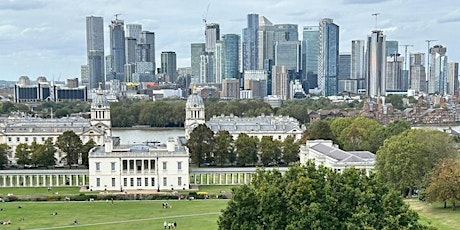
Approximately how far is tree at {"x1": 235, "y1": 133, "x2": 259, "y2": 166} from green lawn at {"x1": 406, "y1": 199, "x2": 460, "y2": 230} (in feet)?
110

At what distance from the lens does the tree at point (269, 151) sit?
92312 mm

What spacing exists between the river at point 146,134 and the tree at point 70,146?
38.3 meters

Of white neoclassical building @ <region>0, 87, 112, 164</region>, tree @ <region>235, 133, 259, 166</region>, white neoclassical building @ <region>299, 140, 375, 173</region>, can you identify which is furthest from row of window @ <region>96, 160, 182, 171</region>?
white neoclassical building @ <region>0, 87, 112, 164</region>

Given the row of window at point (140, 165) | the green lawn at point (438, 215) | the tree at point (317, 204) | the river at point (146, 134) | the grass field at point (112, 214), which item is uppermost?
the tree at point (317, 204)

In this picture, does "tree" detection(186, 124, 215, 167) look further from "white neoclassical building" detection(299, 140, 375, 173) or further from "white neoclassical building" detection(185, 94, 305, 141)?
"white neoclassical building" detection(185, 94, 305, 141)

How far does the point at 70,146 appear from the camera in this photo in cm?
8962

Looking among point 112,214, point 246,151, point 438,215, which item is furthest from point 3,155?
point 438,215

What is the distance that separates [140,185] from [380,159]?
97.4ft

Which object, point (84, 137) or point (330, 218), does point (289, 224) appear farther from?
point (84, 137)

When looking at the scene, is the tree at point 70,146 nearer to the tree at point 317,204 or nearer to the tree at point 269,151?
the tree at point 269,151

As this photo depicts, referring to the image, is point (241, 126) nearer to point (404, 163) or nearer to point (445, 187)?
point (404, 163)

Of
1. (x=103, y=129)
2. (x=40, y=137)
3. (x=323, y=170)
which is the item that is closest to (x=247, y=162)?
(x=103, y=129)

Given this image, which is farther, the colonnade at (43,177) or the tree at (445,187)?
the colonnade at (43,177)

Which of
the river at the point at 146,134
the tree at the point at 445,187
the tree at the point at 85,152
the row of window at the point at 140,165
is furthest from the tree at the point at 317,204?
the river at the point at 146,134
